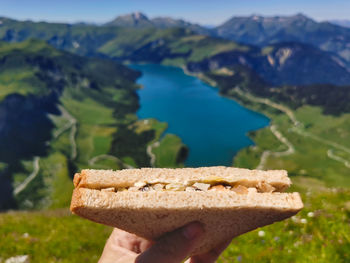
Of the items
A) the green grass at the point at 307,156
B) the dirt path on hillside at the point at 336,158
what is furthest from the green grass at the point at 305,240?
the dirt path on hillside at the point at 336,158

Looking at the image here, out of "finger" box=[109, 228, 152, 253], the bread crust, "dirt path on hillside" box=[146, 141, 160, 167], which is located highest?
the bread crust

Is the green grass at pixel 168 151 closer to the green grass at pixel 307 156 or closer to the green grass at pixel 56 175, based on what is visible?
the green grass at pixel 307 156

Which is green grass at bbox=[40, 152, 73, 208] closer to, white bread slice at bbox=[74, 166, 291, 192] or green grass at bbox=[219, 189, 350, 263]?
green grass at bbox=[219, 189, 350, 263]

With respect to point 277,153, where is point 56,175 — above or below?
below

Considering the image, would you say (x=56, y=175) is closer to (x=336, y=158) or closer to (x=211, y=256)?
(x=211, y=256)

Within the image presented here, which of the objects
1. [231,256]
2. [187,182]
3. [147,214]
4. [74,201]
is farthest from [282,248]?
[74,201]

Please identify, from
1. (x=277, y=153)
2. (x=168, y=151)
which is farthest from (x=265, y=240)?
(x=277, y=153)

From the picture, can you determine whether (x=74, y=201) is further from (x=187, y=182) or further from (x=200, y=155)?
(x=200, y=155)

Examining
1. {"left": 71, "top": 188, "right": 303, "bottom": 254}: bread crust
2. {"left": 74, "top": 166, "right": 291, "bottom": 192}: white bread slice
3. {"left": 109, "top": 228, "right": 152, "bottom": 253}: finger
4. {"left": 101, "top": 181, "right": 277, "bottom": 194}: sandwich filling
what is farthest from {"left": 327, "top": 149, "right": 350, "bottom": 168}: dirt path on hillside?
{"left": 71, "top": 188, "right": 303, "bottom": 254}: bread crust
